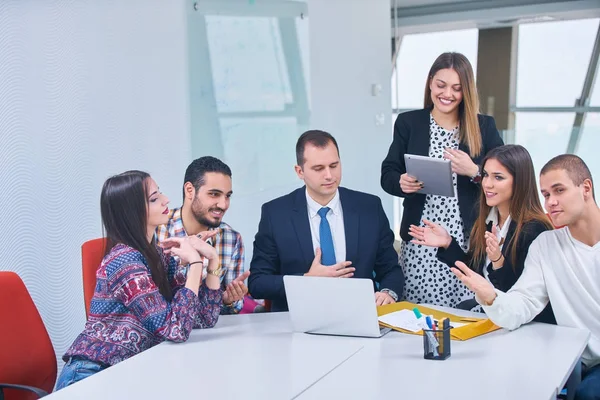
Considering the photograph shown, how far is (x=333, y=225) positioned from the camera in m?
3.02

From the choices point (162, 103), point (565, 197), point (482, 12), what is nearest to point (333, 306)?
point (565, 197)

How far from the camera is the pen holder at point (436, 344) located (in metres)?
2.12

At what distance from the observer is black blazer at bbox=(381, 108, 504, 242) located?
323 cm

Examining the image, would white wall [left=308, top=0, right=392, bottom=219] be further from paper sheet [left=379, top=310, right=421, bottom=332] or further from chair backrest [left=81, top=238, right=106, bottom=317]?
paper sheet [left=379, top=310, right=421, bottom=332]

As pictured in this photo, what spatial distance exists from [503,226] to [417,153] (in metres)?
0.67

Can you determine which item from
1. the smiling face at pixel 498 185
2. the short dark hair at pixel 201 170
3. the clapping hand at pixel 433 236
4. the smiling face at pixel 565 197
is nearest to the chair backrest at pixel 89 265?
the short dark hair at pixel 201 170

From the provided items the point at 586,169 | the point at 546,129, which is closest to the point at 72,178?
the point at 586,169

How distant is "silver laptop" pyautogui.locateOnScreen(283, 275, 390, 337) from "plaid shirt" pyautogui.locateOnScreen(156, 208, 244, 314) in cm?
71

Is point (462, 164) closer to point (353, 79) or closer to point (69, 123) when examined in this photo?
point (69, 123)

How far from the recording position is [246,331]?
2.47m

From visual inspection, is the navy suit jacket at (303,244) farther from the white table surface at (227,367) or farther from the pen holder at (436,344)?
the pen holder at (436,344)

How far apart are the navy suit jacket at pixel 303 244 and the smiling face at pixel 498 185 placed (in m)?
0.51

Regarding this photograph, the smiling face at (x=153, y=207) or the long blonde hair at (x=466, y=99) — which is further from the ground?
the long blonde hair at (x=466, y=99)

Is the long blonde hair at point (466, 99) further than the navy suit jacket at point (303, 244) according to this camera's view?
Yes
